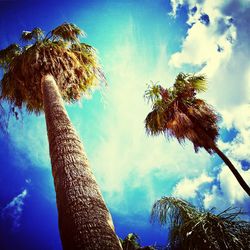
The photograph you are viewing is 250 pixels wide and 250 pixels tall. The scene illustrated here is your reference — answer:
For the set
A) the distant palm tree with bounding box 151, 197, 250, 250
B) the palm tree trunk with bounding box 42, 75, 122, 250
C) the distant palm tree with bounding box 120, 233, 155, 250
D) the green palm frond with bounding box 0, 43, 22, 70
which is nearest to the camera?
the palm tree trunk with bounding box 42, 75, 122, 250

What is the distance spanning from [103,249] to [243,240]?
5001mm

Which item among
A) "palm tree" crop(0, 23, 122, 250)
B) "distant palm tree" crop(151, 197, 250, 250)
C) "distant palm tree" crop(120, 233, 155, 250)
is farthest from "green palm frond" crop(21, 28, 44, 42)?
"distant palm tree" crop(120, 233, 155, 250)

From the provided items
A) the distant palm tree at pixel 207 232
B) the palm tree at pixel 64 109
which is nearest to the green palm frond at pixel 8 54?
the palm tree at pixel 64 109

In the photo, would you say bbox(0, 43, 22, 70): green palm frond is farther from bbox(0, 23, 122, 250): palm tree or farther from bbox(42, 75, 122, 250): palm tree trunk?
bbox(42, 75, 122, 250): palm tree trunk

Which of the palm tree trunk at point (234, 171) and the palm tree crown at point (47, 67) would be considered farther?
the palm tree trunk at point (234, 171)

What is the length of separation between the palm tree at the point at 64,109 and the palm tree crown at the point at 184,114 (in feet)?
16.5

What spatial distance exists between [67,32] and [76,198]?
6.60 metres

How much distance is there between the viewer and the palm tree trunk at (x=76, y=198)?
6.87ft

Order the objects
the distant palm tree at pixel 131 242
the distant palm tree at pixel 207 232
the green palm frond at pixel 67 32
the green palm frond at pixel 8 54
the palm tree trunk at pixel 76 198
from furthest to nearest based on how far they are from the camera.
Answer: the distant palm tree at pixel 131 242 < the green palm frond at pixel 8 54 < the green palm frond at pixel 67 32 < the distant palm tree at pixel 207 232 < the palm tree trunk at pixel 76 198

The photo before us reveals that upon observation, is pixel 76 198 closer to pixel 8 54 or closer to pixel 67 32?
pixel 67 32

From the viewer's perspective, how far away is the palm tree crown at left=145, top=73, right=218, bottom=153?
34.7 feet

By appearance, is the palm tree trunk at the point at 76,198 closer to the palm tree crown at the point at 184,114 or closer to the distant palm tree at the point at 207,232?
the distant palm tree at the point at 207,232

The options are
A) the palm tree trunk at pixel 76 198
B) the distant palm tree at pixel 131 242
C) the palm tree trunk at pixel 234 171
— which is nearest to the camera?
the palm tree trunk at pixel 76 198

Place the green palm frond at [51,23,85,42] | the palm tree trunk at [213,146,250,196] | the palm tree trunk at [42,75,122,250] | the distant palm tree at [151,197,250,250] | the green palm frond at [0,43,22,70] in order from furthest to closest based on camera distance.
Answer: the palm tree trunk at [213,146,250,196] → the green palm frond at [0,43,22,70] → the green palm frond at [51,23,85,42] → the distant palm tree at [151,197,250,250] → the palm tree trunk at [42,75,122,250]
